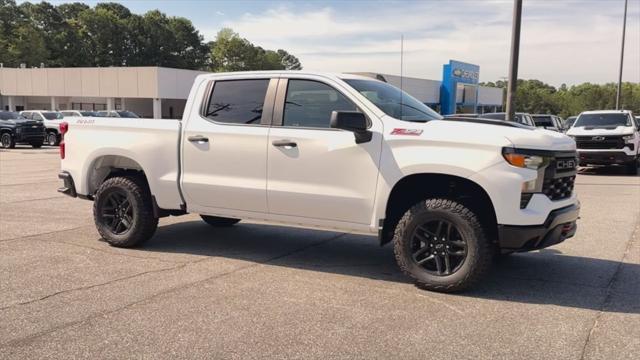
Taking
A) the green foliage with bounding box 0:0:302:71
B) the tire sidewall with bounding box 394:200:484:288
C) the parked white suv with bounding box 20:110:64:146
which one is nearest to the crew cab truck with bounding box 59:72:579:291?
the tire sidewall with bounding box 394:200:484:288

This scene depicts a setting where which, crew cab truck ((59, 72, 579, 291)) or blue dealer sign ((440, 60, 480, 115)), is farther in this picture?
blue dealer sign ((440, 60, 480, 115))

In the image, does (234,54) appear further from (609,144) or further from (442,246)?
(442,246)

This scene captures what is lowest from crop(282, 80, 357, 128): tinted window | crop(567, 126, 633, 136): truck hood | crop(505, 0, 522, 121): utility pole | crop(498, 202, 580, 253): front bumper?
crop(498, 202, 580, 253): front bumper

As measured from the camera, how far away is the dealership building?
53.5m

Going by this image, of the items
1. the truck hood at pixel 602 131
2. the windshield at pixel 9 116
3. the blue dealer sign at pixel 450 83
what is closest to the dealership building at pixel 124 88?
the blue dealer sign at pixel 450 83

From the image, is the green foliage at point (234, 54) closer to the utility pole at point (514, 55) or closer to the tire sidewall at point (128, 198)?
the utility pole at point (514, 55)

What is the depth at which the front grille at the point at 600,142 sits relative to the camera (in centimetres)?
1684

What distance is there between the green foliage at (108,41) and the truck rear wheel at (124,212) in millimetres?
89136

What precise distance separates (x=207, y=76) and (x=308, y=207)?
2104 mm

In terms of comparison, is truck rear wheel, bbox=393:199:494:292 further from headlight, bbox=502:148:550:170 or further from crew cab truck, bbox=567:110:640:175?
crew cab truck, bbox=567:110:640:175

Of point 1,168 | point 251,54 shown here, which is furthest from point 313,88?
point 251,54

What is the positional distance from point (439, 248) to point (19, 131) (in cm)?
2650

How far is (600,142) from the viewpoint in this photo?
55.8 ft

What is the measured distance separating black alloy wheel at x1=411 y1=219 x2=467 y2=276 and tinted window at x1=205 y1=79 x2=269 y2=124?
82.5 inches
